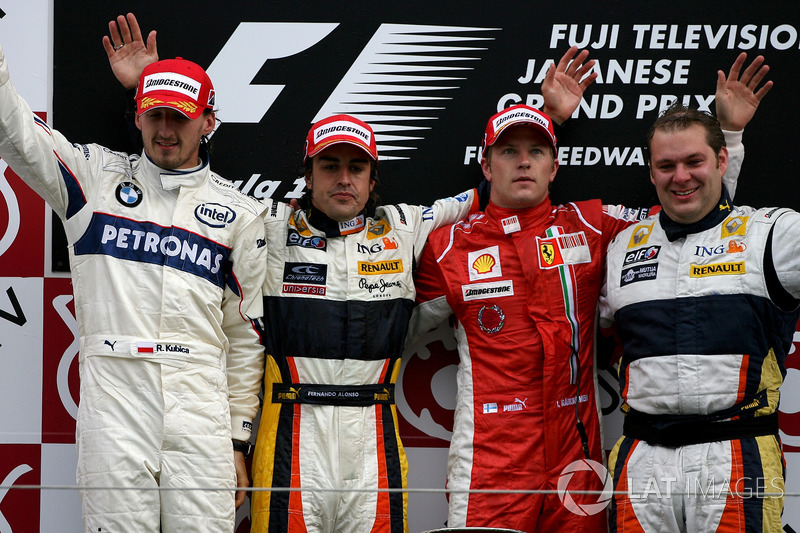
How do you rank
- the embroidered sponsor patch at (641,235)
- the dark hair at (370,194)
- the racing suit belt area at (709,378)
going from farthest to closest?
the dark hair at (370,194) < the embroidered sponsor patch at (641,235) < the racing suit belt area at (709,378)

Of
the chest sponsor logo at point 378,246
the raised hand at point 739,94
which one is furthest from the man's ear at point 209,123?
the raised hand at point 739,94

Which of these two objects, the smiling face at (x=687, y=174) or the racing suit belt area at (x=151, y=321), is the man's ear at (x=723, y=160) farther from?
the racing suit belt area at (x=151, y=321)

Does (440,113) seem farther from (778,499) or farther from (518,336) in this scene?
(778,499)

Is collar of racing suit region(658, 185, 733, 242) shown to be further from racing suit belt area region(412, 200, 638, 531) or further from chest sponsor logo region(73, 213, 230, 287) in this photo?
chest sponsor logo region(73, 213, 230, 287)

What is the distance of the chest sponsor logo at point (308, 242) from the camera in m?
3.39

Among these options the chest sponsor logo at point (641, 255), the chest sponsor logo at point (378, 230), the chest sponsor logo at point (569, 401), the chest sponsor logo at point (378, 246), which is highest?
the chest sponsor logo at point (378, 230)

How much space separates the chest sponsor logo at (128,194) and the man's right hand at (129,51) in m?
0.59

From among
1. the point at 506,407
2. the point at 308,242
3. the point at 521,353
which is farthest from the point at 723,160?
the point at 308,242

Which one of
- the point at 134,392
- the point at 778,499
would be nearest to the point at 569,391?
the point at 778,499

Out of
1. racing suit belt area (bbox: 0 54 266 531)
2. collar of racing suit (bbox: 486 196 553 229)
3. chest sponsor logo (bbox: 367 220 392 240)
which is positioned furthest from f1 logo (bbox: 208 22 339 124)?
collar of racing suit (bbox: 486 196 553 229)

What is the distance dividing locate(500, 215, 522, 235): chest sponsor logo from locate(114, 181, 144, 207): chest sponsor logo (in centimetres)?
141

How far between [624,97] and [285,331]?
181 centimetres

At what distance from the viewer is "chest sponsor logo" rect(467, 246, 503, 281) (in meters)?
3.38

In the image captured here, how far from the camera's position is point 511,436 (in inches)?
128
